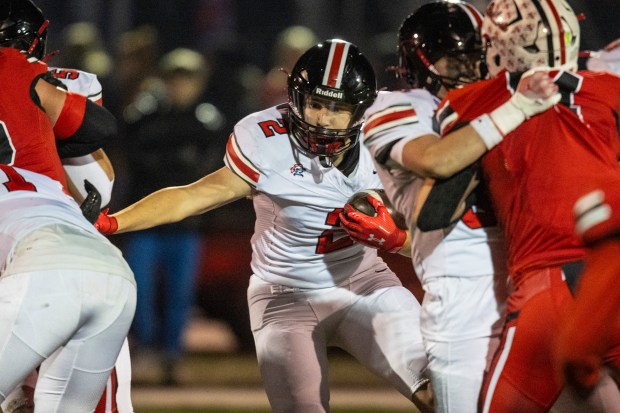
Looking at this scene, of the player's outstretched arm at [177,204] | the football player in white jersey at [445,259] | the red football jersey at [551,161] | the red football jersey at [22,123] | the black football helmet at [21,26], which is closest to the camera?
the red football jersey at [551,161]

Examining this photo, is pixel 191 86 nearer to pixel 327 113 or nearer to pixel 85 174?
pixel 85 174

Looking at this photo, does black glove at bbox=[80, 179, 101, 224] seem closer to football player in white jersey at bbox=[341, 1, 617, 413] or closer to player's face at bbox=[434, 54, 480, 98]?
football player in white jersey at bbox=[341, 1, 617, 413]

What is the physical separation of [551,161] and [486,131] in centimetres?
18

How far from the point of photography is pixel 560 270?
8.73 feet

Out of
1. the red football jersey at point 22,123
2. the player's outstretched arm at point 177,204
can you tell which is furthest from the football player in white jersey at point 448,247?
the red football jersey at point 22,123

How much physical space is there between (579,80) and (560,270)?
0.51 metres

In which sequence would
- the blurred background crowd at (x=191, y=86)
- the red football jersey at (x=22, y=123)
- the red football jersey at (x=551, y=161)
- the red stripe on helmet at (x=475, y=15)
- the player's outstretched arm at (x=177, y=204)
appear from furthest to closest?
the blurred background crowd at (x=191, y=86) < the player's outstretched arm at (x=177, y=204) < the red stripe on helmet at (x=475, y=15) < the red football jersey at (x=22, y=123) < the red football jersey at (x=551, y=161)

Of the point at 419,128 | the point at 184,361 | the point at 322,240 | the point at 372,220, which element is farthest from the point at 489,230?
the point at 184,361

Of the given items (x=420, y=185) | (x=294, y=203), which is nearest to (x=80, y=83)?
(x=294, y=203)

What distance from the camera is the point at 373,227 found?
144 inches

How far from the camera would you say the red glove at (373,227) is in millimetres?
3650

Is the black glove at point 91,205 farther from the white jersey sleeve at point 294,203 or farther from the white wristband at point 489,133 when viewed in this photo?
the white wristband at point 489,133

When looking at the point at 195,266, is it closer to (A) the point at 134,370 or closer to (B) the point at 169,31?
(A) the point at 134,370

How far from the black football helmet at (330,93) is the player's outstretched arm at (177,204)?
0.30 meters
